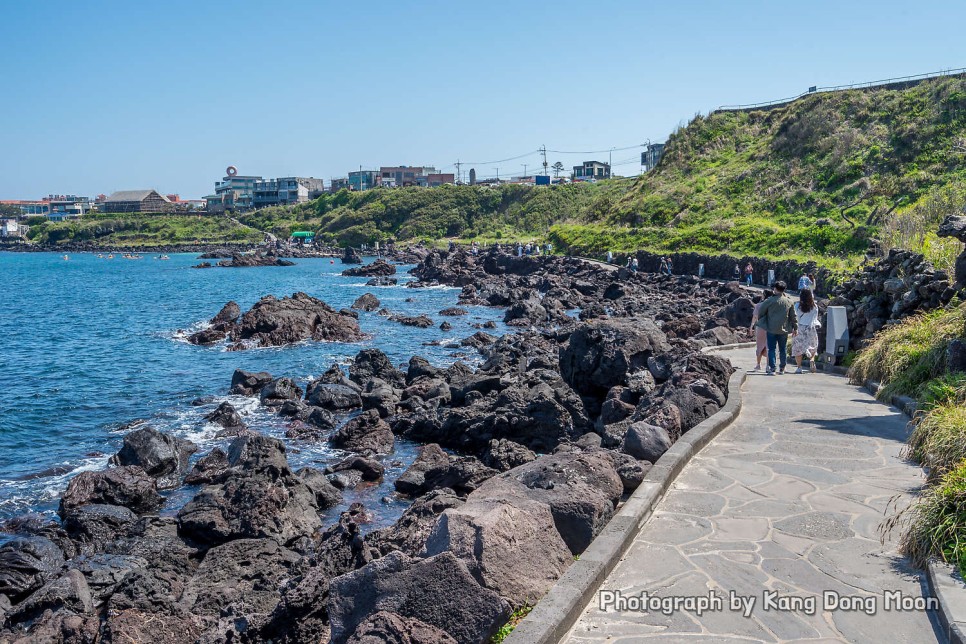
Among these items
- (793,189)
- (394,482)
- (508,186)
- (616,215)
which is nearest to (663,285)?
(793,189)

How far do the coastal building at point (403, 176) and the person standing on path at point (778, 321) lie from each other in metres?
162

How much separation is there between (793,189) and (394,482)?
2101 inches

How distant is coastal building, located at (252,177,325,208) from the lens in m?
174

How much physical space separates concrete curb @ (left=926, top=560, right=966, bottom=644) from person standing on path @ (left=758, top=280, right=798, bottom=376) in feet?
31.0

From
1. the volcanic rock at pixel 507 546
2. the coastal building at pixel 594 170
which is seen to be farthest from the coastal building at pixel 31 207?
the volcanic rock at pixel 507 546

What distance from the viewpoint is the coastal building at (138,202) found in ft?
560

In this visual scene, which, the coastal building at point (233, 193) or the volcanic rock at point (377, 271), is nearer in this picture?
the volcanic rock at point (377, 271)

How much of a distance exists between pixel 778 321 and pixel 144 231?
528 ft

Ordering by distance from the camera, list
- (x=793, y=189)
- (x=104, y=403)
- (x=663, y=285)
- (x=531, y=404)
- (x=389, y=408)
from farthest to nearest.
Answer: (x=793, y=189)
(x=663, y=285)
(x=104, y=403)
(x=389, y=408)
(x=531, y=404)

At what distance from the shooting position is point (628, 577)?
6340mm

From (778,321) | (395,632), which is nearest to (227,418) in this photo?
(778,321)

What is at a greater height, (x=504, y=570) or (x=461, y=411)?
(x=504, y=570)

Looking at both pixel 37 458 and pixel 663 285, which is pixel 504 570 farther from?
pixel 663 285

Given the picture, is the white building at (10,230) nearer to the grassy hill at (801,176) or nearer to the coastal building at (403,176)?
the coastal building at (403,176)
